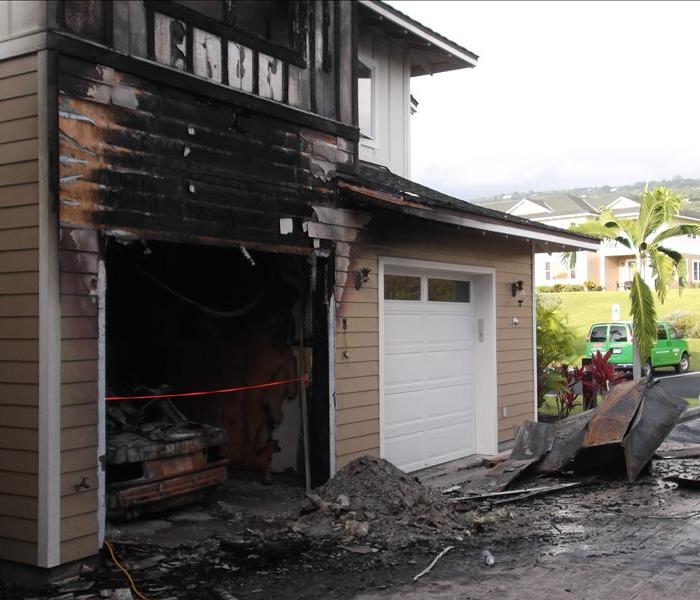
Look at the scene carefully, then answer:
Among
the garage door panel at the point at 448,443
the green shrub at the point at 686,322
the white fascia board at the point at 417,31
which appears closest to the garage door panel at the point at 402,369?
the garage door panel at the point at 448,443

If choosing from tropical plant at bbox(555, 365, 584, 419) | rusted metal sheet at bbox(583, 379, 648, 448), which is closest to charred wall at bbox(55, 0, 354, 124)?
rusted metal sheet at bbox(583, 379, 648, 448)

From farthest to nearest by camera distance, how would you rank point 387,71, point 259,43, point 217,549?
point 387,71, point 259,43, point 217,549

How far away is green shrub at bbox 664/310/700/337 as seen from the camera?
37.6 metres

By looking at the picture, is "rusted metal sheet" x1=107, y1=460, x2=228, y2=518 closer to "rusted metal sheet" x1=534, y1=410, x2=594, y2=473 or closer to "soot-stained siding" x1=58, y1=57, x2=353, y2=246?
"soot-stained siding" x1=58, y1=57, x2=353, y2=246

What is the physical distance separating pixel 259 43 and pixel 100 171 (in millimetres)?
2426

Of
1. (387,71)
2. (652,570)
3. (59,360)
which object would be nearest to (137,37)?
(59,360)

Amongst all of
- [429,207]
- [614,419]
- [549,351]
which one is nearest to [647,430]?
[614,419]

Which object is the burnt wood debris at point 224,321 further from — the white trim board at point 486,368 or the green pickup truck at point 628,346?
the green pickup truck at point 628,346

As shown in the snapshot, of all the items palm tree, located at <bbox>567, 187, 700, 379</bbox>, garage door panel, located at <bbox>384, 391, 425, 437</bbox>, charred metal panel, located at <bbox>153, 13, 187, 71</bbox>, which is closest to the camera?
charred metal panel, located at <bbox>153, 13, 187, 71</bbox>

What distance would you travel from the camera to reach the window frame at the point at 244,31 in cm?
693

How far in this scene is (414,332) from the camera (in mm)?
10625

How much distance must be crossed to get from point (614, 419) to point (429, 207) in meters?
3.32

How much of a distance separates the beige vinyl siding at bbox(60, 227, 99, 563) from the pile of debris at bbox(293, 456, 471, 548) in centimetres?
196

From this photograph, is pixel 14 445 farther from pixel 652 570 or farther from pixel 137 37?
pixel 652 570
